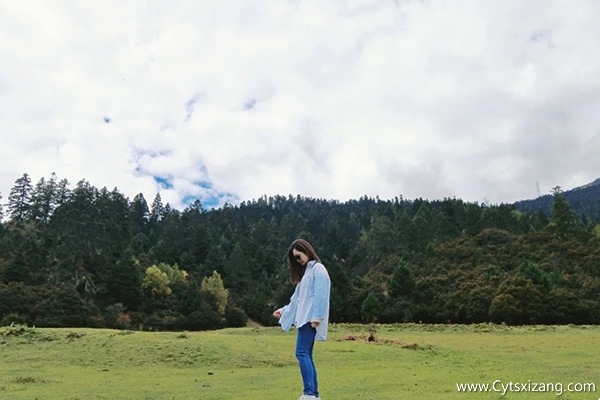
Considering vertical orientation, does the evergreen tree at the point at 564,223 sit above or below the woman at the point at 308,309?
above

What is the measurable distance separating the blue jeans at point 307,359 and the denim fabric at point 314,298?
0.43 feet

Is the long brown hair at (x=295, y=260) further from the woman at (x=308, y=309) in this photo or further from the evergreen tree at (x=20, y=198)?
the evergreen tree at (x=20, y=198)

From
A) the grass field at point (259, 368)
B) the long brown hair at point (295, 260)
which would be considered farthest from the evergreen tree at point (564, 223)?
the long brown hair at point (295, 260)

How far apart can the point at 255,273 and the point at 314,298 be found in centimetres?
10381

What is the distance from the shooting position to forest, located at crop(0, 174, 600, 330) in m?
58.9

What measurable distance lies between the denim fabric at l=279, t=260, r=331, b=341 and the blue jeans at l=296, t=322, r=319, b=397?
0.13 m

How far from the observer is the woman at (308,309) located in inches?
319

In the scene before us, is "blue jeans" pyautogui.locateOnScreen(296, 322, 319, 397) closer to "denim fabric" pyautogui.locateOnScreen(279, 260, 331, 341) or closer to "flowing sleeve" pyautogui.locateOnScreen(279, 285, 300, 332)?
"denim fabric" pyautogui.locateOnScreen(279, 260, 331, 341)

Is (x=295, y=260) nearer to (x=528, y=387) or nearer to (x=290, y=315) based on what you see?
(x=290, y=315)

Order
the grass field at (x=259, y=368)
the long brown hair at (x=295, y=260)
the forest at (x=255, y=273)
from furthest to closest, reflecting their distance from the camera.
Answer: the forest at (x=255, y=273) < the grass field at (x=259, y=368) < the long brown hair at (x=295, y=260)

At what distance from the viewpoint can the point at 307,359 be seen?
816 centimetres

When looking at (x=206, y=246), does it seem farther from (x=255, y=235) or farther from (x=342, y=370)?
(x=342, y=370)

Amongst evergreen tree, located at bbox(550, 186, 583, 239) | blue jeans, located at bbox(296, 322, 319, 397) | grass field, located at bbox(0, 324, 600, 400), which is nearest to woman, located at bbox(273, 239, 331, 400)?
blue jeans, located at bbox(296, 322, 319, 397)

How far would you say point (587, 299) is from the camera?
5803 centimetres
